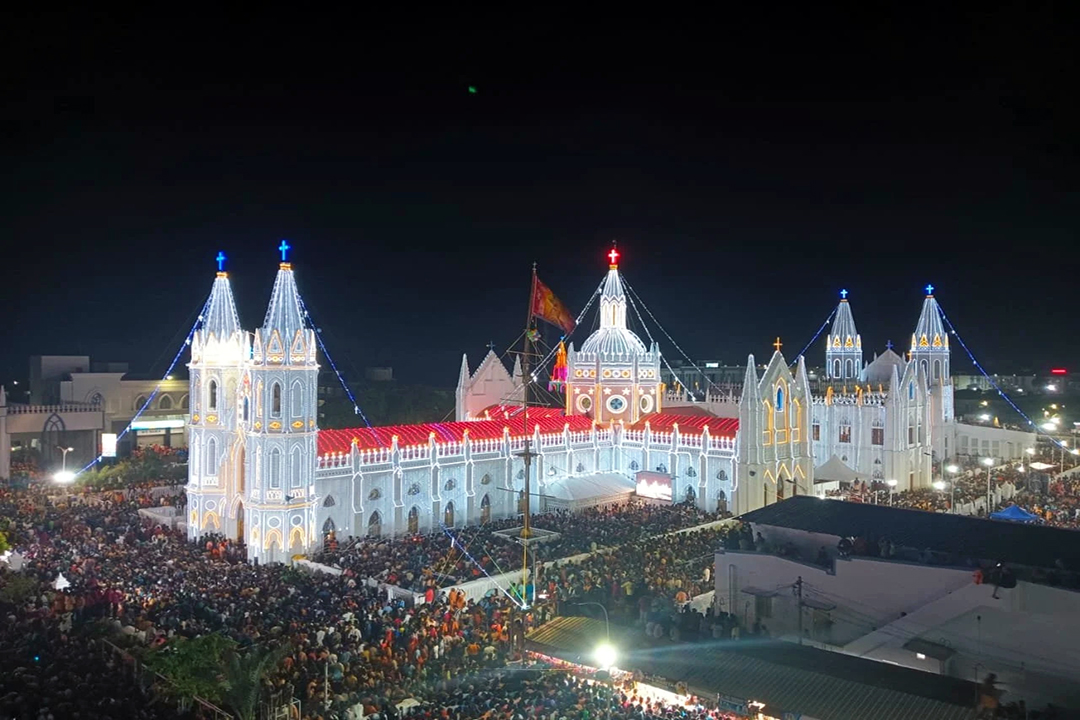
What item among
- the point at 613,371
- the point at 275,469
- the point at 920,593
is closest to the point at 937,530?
the point at 920,593

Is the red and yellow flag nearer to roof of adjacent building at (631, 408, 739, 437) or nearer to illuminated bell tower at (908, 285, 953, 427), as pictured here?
roof of adjacent building at (631, 408, 739, 437)

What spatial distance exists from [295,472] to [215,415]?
5210 mm

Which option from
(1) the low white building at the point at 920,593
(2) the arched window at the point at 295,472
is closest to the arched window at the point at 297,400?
(2) the arched window at the point at 295,472

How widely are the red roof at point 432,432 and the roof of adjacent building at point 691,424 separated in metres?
3.31

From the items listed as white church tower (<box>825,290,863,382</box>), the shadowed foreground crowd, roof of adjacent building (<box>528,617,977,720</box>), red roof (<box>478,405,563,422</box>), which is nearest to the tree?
the shadowed foreground crowd

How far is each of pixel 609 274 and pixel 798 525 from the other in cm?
2346

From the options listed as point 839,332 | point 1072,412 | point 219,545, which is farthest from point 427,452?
point 1072,412

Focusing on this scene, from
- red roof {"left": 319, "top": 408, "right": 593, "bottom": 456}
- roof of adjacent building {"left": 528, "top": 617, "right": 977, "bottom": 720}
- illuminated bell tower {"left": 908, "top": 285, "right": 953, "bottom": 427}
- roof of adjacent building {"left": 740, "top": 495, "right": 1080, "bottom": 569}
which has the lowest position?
roof of adjacent building {"left": 528, "top": 617, "right": 977, "bottom": 720}

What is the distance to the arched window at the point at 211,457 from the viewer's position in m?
33.6

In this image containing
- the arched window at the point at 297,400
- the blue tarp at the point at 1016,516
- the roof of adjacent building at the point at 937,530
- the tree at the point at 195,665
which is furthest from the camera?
the blue tarp at the point at 1016,516

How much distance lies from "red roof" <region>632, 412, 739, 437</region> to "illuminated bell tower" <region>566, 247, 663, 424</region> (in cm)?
115

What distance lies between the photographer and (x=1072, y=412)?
8794 cm

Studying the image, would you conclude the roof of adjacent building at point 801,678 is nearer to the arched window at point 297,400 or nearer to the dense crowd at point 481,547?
the dense crowd at point 481,547

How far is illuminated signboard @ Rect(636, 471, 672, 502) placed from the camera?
42.4 m
